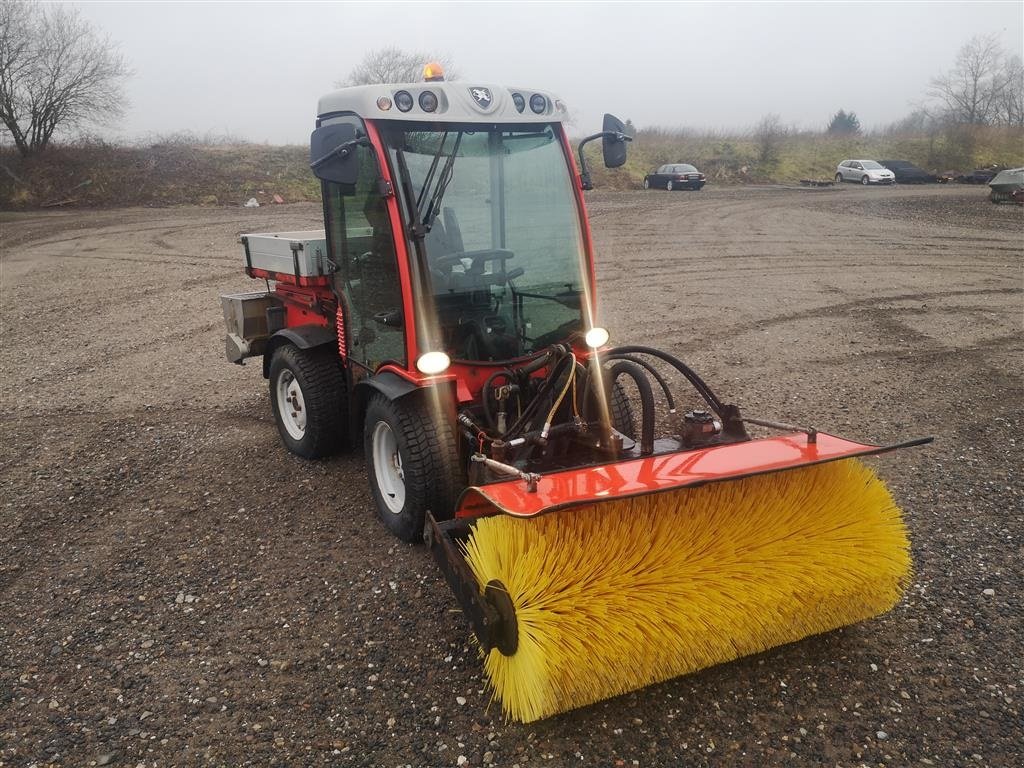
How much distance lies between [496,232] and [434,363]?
2.52 feet

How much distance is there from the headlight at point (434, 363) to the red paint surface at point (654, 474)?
0.73 m

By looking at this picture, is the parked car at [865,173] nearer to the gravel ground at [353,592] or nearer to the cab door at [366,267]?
the gravel ground at [353,592]

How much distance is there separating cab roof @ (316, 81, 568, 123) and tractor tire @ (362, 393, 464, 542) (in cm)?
133

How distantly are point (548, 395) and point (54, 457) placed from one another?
3.71 metres

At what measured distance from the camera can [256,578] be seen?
3529 millimetres

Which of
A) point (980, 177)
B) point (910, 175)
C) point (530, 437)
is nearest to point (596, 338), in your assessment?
point (530, 437)

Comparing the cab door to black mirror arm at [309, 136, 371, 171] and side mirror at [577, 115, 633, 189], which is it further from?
side mirror at [577, 115, 633, 189]

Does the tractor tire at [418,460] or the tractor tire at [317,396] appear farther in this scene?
the tractor tire at [317,396]

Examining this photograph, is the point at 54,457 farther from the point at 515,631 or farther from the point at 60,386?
the point at 515,631

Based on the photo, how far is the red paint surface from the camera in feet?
8.10

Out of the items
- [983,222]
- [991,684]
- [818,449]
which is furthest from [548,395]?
[983,222]

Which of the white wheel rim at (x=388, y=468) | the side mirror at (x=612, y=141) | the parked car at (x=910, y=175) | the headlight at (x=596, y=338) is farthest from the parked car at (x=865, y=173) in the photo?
the white wheel rim at (x=388, y=468)

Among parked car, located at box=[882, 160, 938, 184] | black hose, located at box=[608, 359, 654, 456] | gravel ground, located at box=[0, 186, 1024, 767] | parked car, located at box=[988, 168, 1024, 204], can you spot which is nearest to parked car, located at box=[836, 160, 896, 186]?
parked car, located at box=[882, 160, 938, 184]

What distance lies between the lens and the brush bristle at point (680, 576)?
2.47 meters
